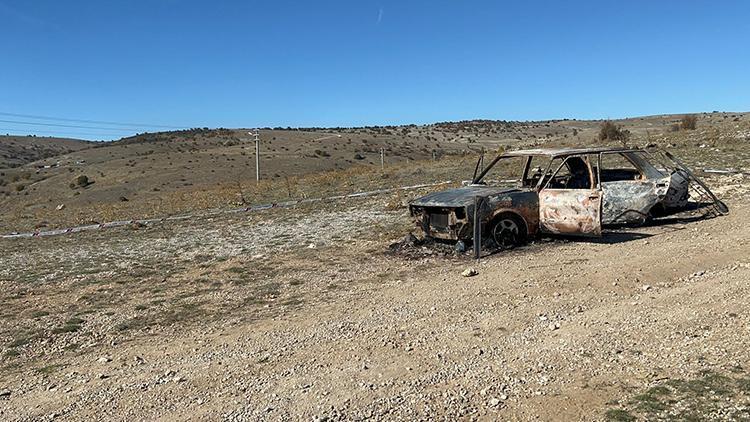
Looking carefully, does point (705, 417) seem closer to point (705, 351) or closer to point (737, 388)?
point (737, 388)

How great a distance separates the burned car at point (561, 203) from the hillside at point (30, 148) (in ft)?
313

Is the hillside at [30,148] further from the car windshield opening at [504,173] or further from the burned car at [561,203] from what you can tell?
the burned car at [561,203]

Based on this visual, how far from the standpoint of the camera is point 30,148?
11569 cm

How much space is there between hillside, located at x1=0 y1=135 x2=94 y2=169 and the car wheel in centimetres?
9601

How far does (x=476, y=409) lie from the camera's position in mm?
3842

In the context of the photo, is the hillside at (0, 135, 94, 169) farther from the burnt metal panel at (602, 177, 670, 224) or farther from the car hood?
the burnt metal panel at (602, 177, 670, 224)

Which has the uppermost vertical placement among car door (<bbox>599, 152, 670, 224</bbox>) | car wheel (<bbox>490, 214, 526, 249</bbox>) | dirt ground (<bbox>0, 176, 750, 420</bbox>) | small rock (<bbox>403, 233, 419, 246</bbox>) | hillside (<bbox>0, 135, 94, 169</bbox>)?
hillside (<bbox>0, 135, 94, 169</bbox>)

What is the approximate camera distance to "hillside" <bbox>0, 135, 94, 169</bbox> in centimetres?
9850

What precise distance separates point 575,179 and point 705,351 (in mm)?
6509

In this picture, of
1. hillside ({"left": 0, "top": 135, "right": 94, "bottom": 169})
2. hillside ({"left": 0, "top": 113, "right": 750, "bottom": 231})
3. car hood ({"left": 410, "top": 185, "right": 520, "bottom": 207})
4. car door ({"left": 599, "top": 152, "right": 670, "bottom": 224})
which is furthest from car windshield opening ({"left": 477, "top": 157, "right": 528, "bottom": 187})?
hillside ({"left": 0, "top": 135, "right": 94, "bottom": 169})

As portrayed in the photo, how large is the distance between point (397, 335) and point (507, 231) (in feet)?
14.2

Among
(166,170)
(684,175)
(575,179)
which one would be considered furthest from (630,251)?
(166,170)

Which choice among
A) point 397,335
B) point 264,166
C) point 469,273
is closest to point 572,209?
point 469,273

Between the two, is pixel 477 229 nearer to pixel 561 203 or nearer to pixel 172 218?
pixel 561 203
